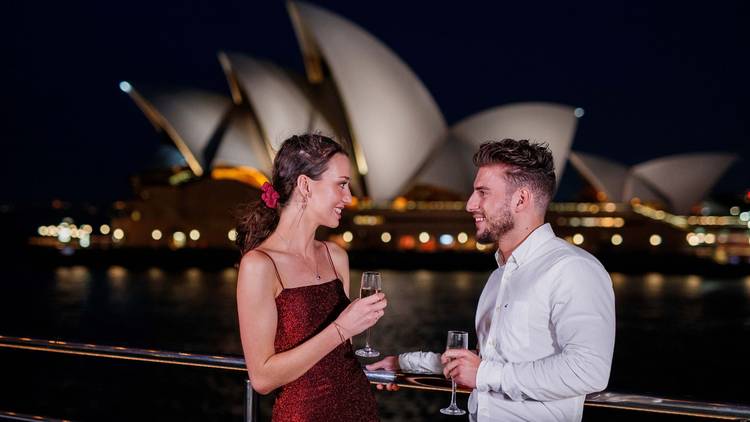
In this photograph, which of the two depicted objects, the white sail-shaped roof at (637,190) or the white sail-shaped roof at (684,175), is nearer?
the white sail-shaped roof at (684,175)

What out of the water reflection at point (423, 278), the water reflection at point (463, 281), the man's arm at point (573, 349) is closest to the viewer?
the man's arm at point (573, 349)

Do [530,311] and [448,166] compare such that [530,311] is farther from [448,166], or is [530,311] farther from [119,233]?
[119,233]

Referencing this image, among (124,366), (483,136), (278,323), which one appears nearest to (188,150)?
(483,136)

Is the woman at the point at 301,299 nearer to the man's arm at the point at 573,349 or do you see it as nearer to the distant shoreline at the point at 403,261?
the man's arm at the point at 573,349

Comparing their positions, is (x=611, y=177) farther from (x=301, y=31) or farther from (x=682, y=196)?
(x=301, y=31)

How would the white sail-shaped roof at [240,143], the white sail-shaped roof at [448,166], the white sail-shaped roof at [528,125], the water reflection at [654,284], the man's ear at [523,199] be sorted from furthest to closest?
the white sail-shaped roof at [528,125] → the white sail-shaped roof at [448,166] → the white sail-shaped roof at [240,143] → the water reflection at [654,284] → the man's ear at [523,199]

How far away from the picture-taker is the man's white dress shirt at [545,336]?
1671mm

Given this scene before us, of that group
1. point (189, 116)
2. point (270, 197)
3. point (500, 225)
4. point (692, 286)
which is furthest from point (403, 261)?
point (500, 225)

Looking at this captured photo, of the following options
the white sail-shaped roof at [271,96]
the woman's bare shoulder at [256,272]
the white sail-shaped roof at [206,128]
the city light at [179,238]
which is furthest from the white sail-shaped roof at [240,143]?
the woman's bare shoulder at [256,272]

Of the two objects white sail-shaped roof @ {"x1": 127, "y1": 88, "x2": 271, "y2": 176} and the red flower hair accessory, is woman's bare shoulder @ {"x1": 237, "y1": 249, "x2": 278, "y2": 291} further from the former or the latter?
white sail-shaped roof @ {"x1": 127, "y1": 88, "x2": 271, "y2": 176}

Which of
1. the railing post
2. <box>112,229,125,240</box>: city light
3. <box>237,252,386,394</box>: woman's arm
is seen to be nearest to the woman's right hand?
<box>237,252,386,394</box>: woman's arm

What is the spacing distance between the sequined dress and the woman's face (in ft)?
0.71

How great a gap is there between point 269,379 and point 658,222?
3897 centimetres

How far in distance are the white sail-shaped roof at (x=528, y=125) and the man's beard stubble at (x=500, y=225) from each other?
32.8m
